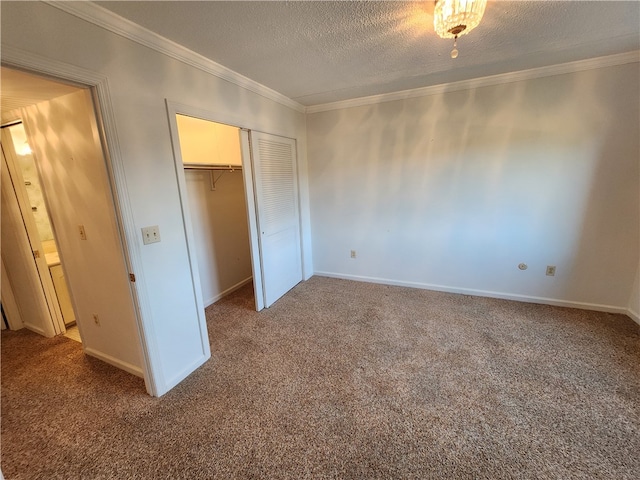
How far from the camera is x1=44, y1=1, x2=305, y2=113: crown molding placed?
4.34 ft

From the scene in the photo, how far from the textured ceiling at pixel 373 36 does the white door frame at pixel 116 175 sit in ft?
1.33

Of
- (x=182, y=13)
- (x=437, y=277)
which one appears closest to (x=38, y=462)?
(x=182, y=13)

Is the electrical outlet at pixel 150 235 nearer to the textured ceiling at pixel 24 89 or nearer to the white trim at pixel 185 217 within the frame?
the white trim at pixel 185 217

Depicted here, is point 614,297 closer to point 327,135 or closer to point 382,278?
point 382,278

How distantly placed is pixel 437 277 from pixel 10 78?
13.1ft

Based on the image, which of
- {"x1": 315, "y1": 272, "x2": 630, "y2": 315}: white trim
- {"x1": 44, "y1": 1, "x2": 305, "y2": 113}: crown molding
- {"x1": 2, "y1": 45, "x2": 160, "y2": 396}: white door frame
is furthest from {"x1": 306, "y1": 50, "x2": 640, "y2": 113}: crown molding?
{"x1": 2, "y1": 45, "x2": 160, "y2": 396}: white door frame

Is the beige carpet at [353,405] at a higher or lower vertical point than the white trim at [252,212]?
lower

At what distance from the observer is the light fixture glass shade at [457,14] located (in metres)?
1.35

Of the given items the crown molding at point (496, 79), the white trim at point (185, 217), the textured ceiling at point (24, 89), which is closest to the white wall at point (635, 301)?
the crown molding at point (496, 79)

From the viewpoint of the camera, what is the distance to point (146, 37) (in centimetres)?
161

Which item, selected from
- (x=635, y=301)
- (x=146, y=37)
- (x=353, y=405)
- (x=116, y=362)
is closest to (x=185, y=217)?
(x=146, y=37)

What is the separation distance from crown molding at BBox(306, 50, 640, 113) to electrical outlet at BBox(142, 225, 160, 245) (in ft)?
8.64

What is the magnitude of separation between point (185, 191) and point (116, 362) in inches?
61.6

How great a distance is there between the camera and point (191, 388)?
1.95 meters
